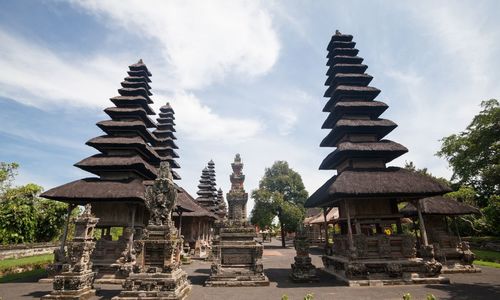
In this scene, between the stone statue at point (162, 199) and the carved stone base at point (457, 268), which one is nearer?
the stone statue at point (162, 199)

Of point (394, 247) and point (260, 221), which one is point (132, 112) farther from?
point (260, 221)

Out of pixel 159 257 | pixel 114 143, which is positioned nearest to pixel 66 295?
pixel 159 257

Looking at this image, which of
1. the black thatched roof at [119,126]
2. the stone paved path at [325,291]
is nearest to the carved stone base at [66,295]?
the stone paved path at [325,291]

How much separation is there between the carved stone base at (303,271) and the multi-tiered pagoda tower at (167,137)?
20950mm

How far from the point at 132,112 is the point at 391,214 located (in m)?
19.9

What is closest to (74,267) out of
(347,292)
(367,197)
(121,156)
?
(121,156)

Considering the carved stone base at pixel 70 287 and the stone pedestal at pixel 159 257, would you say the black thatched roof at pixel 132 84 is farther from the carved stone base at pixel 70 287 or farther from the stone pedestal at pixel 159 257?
the carved stone base at pixel 70 287

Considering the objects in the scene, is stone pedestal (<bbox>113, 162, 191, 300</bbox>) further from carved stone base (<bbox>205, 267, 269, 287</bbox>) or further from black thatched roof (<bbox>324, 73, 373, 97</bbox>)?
black thatched roof (<bbox>324, 73, 373, 97</bbox>)

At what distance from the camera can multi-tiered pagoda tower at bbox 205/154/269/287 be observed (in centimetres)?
1380

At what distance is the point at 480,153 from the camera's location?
3412 cm

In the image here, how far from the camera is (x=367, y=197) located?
1459 cm

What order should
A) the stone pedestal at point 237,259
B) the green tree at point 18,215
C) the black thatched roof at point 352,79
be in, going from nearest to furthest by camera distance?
1. the stone pedestal at point 237,259
2. the black thatched roof at point 352,79
3. the green tree at point 18,215

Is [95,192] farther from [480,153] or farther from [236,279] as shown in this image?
[480,153]

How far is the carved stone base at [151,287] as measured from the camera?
10.1 m
